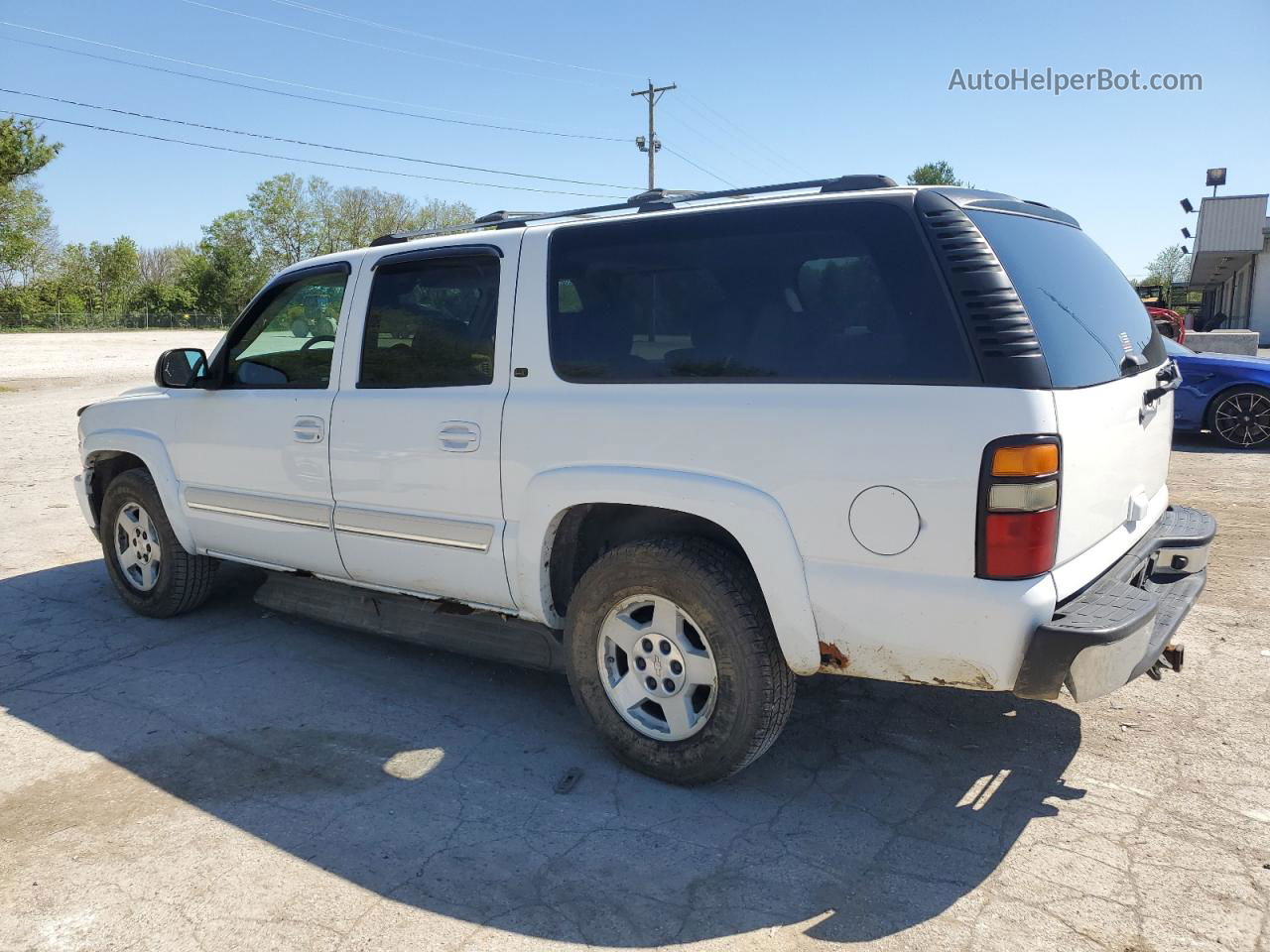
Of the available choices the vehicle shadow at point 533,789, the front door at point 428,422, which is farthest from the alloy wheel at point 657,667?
the front door at point 428,422

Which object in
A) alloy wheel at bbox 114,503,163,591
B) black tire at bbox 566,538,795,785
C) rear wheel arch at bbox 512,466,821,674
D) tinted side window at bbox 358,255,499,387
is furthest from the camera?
alloy wheel at bbox 114,503,163,591

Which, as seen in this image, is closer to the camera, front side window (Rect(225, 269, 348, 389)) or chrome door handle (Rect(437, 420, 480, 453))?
chrome door handle (Rect(437, 420, 480, 453))

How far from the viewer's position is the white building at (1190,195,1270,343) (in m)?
28.0

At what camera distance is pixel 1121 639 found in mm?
2764

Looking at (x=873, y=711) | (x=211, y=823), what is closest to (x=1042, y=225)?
(x=873, y=711)

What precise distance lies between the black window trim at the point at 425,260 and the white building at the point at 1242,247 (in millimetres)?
30760

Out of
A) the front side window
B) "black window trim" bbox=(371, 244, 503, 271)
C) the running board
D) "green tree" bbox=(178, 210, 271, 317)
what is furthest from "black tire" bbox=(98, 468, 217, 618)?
"green tree" bbox=(178, 210, 271, 317)

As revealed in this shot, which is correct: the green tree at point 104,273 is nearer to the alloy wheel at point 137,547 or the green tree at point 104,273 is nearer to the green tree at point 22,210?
the green tree at point 22,210

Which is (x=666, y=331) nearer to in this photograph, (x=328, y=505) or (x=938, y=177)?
(x=328, y=505)

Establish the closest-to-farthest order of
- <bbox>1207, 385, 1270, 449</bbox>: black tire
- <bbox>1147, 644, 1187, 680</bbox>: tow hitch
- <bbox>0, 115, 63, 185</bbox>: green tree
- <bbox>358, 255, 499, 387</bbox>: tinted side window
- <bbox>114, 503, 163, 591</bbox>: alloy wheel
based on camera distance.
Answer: <bbox>1147, 644, 1187, 680</bbox>: tow hitch → <bbox>358, 255, 499, 387</bbox>: tinted side window → <bbox>114, 503, 163, 591</bbox>: alloy wheel → <bbox>1207, 385, 1270, 449</bbox>: black tire → <bbox>0, 115, 63, 185</bbox>: green tree

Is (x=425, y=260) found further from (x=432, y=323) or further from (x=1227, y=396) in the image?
(x=1227, y=396)

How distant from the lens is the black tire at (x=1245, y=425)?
10.3m

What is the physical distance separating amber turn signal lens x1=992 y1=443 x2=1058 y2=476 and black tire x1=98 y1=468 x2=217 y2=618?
14.2 feet

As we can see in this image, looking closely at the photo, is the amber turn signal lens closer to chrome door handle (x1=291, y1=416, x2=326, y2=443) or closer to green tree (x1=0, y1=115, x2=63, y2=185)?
chrome door handle (x1=291, y1=416, x2=326, y2=443)
